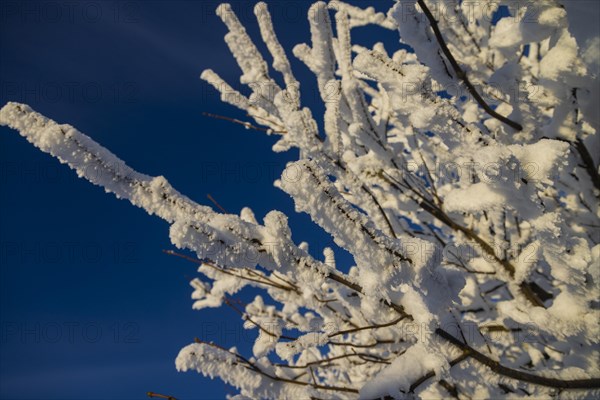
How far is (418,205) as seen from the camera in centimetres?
250

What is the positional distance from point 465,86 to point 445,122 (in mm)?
293

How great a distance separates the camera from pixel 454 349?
1.29 metres

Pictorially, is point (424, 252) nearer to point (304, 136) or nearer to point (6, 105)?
point (304, 136)

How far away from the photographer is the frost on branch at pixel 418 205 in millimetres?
1075

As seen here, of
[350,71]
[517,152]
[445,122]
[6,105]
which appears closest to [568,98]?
[445,122]

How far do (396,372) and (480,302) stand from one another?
1.88m

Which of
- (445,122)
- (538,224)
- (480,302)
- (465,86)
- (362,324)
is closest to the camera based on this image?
(538,224)

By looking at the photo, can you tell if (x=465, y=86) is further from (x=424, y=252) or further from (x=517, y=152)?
(x=424, y=252)

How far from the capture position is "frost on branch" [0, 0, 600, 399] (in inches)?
42.3

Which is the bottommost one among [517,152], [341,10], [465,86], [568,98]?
[517,152]

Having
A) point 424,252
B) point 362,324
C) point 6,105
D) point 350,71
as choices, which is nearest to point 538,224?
point 424,252

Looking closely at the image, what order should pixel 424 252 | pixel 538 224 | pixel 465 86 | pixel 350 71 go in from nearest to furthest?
pixel 424 252 → pixel 538 224 → pixel 465 86 → pixel 350 71

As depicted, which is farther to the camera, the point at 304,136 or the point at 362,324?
the point at 362,324

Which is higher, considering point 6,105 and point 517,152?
point 6,105
